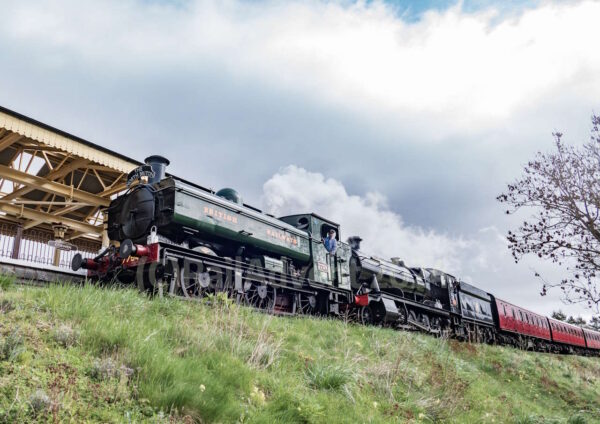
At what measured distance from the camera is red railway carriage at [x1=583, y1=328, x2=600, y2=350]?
38250 millimetres

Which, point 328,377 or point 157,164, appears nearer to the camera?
point 328,377

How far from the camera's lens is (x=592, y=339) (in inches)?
1570

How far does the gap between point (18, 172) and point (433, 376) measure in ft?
44.2

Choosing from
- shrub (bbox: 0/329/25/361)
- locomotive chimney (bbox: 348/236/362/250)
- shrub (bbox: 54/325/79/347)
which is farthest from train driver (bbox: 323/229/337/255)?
shrub (bbox: 0/329/25/361)

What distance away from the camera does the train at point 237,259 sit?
922 centimetres

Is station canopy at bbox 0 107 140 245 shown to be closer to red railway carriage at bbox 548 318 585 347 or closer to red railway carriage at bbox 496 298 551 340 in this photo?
red railway carriage at bbox 496 298 551 340

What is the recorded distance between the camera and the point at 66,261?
61.3 feet

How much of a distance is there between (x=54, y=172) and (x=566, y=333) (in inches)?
1343

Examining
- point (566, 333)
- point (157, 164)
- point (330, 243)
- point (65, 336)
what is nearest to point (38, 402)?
point (65, 336)

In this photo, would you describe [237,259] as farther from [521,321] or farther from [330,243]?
[521,321]

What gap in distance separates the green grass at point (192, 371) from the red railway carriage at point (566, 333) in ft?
86.9

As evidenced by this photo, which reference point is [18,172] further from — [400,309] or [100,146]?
[400,309]

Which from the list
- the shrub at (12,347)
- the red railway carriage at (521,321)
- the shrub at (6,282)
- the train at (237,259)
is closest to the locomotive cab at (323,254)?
the train at (237,259)

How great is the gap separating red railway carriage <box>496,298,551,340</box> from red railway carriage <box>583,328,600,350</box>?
10.4 m
